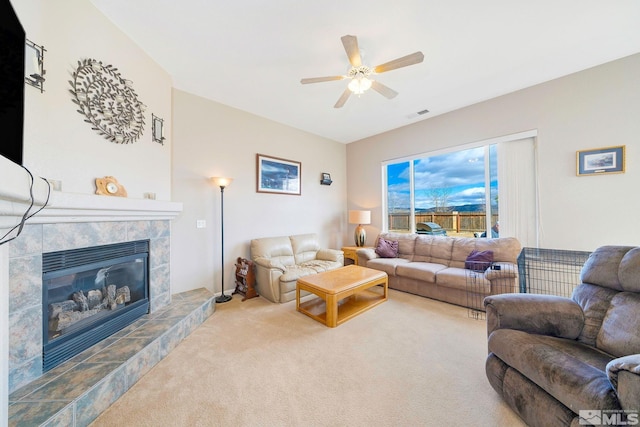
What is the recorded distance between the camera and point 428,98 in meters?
3.28

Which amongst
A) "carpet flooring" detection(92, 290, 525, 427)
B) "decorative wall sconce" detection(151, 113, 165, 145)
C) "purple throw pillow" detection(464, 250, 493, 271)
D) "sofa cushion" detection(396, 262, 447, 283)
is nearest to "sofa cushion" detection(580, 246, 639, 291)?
"carpet flooring" detection(92, 290, 525, 427)

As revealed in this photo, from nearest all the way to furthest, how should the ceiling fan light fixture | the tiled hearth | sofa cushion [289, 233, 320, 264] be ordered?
the tiled hearth < the ceiling fan light fixture < sofa cushion [289, 233, 320, 264]

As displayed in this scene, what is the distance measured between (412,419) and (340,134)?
15.2 ft

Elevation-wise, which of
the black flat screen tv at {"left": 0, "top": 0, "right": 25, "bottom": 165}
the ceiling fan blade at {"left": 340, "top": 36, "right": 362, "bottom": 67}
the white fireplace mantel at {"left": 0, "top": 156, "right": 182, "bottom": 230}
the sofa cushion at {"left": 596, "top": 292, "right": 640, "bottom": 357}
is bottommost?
the sofa cushion at {"left": 596, "top": 292, "right": 640, "bottom": 357}

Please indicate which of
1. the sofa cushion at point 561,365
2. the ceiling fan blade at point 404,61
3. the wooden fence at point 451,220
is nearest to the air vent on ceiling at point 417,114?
the wooden fence at point 451,220

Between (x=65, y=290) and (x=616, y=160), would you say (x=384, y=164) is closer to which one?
(x=616, y=160)

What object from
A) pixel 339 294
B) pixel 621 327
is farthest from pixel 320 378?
pixel 621 327

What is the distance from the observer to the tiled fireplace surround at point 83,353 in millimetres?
1269

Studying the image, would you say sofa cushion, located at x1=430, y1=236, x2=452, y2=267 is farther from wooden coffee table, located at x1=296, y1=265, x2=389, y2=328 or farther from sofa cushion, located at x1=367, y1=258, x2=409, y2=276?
wooden coffee table, located at x1=296, y1=265, x2=389, y2=328

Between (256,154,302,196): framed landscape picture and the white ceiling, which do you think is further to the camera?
(256,154,302,196): framed landscape picture

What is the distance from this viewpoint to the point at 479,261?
305 cm

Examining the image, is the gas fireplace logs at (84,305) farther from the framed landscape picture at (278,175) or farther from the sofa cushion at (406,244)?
the sofa cushion at (406,244)

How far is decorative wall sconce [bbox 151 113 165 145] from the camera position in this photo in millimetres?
2486

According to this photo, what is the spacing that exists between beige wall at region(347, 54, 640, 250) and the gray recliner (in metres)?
Answer: 1.67
